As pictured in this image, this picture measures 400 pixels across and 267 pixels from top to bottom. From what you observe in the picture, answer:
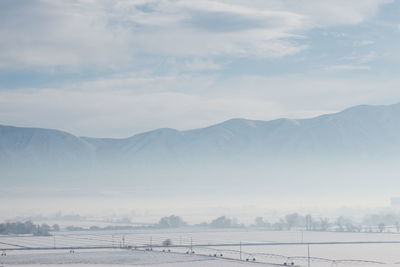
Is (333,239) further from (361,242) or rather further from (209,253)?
(209,253)

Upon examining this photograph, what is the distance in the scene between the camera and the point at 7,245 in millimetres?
103938

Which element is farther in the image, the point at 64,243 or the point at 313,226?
the point at 313,226

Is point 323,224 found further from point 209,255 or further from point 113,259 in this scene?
point 113,259

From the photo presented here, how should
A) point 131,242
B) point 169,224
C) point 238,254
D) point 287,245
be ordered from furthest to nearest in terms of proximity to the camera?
point 169,224, point 131,242, point 287,245, point 238,254

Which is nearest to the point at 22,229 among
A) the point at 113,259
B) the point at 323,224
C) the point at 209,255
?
the point at 323,224

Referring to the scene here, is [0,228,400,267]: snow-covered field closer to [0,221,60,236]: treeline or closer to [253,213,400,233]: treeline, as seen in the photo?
[0,221,60,236]: treeline

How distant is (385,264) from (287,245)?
30545 mm

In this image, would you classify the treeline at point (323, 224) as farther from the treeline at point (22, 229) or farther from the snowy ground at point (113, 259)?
the snowy ground at point (113, 259)

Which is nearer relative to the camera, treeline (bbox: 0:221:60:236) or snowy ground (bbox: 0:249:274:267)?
snowy ground (bbox: 0:249:274:267)

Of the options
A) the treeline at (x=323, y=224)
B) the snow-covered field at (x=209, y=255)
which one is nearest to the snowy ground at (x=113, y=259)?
the snow-covered field at (x=209, y=255)

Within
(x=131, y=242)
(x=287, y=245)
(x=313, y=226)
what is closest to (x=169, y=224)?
(x=313, y=226)

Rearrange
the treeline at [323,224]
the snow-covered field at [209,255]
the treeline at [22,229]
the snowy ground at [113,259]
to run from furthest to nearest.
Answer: the treeline at [323,224] < the treeline at [22,229] < the snow-covered field at [209,255] < the snowy ground at [113,259]

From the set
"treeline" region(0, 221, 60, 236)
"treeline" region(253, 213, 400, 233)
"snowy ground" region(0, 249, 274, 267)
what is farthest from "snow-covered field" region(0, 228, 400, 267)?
"treeline" region(253, 213, 400, 233)

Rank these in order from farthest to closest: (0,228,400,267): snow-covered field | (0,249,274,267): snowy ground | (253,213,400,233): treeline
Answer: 1. (253,213,400,233): treeline
2. (0,228,400,267): snow-covered field
3. (0,249,274,267): snowy ground
